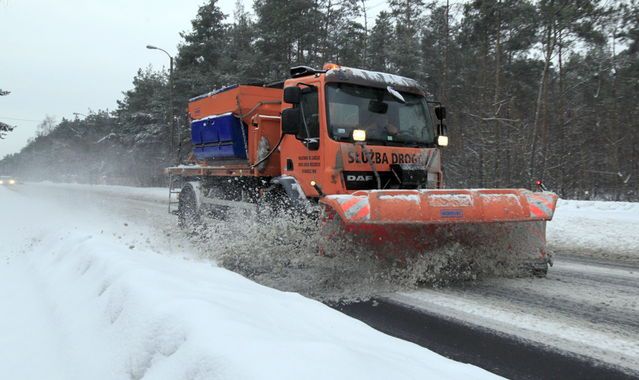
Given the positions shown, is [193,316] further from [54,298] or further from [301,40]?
[301,40]

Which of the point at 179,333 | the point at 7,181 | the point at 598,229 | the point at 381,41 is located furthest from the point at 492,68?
the point at 7,181

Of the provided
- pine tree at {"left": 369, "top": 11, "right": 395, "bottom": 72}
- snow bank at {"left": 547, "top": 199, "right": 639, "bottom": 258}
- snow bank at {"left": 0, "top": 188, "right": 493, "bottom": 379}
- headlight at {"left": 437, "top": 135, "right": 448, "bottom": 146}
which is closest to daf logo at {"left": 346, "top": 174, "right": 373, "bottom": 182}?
headlight at {"left": 437, "top": 135, "right": 448, "bottom": 146}

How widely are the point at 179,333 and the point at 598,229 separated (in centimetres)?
936

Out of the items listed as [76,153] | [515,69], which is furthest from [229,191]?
[76,153]

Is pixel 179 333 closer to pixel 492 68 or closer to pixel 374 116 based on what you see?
pixel 374 116

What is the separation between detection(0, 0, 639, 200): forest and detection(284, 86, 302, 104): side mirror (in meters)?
5.44

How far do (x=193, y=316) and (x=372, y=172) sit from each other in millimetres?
3780

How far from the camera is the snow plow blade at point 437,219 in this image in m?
4.89

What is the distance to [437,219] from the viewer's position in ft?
16.3

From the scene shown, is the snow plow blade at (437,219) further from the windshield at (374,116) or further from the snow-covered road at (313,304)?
the windshield at (374,116)

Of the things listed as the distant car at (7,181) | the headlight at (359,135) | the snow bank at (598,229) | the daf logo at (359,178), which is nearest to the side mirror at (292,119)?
the headlight at (359,135)

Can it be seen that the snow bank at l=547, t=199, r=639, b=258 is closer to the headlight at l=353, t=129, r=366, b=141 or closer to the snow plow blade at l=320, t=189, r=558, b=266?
the snow plow blade at l=320, t=189, r=558, b=266

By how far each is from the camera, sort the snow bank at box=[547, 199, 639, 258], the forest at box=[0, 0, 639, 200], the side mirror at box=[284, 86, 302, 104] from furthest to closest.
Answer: the forest at box=[0, 0, 639, 200] → the snow bank at box=[547, 199, 639, 258] → the side mirror at box=[284, 86, 302, 104]

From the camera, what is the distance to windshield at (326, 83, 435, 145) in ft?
20.2
